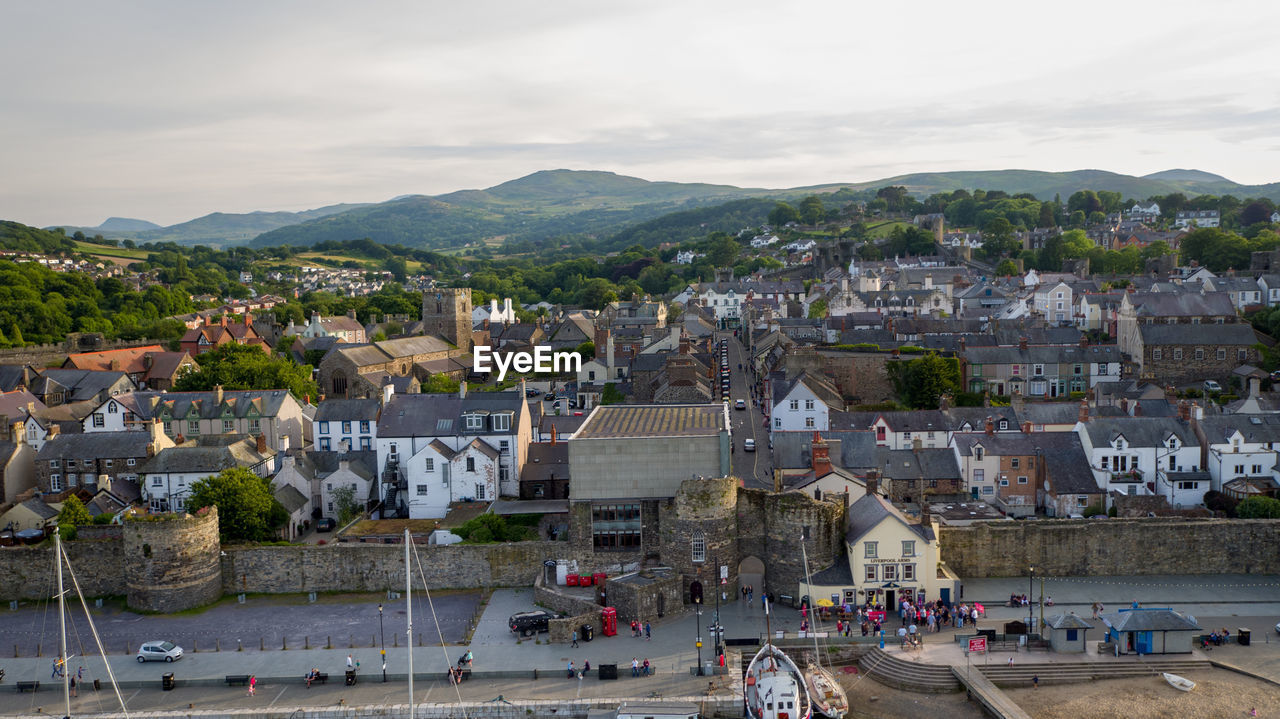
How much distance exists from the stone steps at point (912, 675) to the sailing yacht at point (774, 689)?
3.29 metres

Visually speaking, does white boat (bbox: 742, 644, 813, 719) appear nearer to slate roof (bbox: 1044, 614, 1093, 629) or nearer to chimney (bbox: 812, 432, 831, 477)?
slate roof (bbox: 1044, 614, 1093, 629)

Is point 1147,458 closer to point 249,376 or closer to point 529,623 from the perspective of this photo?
point 529,623

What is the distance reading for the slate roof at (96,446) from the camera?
45.1 m

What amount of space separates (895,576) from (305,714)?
18.5m

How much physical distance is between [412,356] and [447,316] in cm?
1190

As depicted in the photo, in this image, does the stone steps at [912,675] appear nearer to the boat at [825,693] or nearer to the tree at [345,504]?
the boat at [825,693]

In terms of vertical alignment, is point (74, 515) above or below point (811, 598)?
above

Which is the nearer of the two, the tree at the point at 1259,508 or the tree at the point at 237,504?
the tree at the point at 1259,508

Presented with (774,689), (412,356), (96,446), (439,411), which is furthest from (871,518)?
(412,356)

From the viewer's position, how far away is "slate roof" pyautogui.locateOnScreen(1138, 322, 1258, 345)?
192 ft

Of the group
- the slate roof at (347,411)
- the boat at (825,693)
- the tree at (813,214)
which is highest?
the tree at (813,214)

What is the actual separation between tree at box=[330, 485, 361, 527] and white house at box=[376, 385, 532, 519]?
1.24m

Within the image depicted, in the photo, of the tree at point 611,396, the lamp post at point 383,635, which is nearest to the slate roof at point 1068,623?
the lamp post at point 383,635

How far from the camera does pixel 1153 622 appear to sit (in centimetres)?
2828
